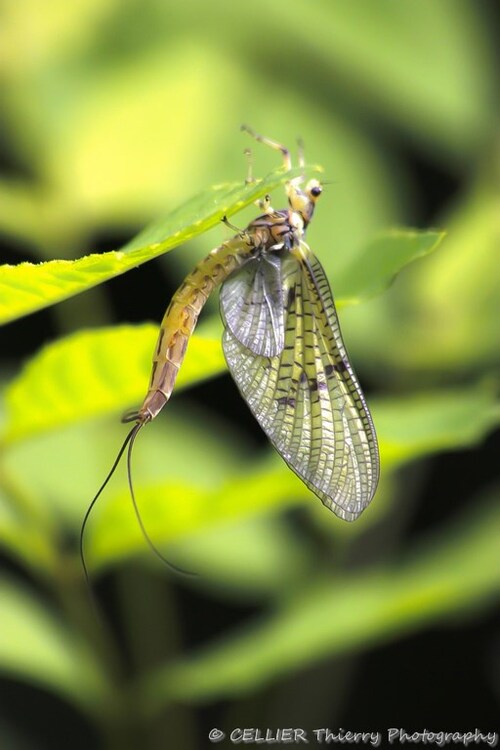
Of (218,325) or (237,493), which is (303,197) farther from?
(237,493)

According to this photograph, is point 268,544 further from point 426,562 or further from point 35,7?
point 35,7

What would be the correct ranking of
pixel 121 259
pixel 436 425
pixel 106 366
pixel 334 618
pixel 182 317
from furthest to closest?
pixel 334 618, pixel 436 425, pixel 182 317, pixel 106 366, pixel 121 259

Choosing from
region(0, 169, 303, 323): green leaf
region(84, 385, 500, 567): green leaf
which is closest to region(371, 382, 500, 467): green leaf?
region(84, 385, 500, 567): green leaf

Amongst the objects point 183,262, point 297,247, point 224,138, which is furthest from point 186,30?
point 297,247

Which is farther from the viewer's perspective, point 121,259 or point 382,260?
point 382,260

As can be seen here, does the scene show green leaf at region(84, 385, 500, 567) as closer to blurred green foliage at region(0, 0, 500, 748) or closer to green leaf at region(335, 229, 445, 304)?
blurred green foliage at region(0, 0, 500, 748)

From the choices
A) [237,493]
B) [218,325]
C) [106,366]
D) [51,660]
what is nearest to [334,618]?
[237,493]
